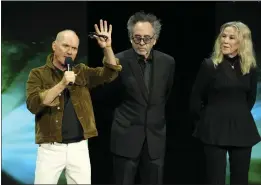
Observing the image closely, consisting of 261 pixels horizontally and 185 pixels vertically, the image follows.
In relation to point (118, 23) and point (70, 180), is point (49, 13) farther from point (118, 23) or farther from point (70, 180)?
point (70, 180)

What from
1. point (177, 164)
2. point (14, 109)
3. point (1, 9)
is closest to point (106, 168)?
point (177, 164)

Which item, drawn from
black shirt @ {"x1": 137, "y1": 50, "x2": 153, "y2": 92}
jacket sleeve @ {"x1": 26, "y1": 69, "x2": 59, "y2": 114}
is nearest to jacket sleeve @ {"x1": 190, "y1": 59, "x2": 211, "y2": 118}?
black shirt @ {"x1": 137, "y1": 50, "x2": 153, "y2": 92}

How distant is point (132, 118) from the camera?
4.11 metres

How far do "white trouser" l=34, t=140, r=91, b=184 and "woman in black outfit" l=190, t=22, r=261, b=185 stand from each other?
3.57ft

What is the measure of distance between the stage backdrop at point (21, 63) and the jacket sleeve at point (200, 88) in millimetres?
1100

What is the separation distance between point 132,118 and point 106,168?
158 cm

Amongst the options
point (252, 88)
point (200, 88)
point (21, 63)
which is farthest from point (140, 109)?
point (21, 63)

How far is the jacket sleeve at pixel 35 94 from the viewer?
3.74 m

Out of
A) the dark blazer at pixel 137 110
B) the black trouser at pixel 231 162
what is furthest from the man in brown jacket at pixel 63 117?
the black trouser at pixel 231 162

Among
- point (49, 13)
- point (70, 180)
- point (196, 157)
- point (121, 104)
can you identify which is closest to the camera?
point (70, 180)

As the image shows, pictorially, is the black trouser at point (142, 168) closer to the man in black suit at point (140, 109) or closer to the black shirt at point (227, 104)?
the man in black suit at point (140, 109)

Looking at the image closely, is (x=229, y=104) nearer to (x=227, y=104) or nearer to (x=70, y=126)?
(x=227, y=104)

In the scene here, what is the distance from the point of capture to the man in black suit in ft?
13.4

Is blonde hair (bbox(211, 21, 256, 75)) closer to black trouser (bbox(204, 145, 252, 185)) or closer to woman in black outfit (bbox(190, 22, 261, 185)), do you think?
woman in black outfit (bbox(190, 22, 261, 185))
